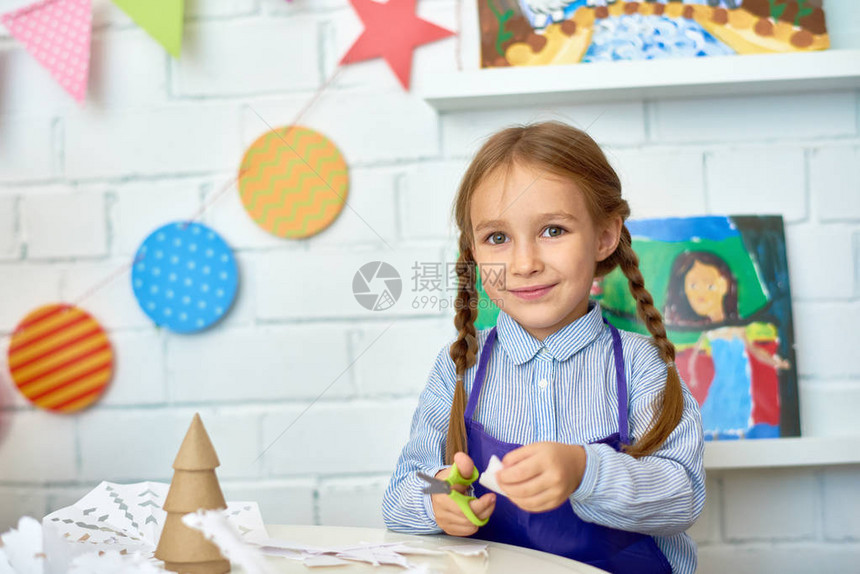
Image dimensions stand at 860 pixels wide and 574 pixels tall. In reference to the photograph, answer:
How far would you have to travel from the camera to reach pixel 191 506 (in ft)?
1.77

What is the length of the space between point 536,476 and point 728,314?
512 mm

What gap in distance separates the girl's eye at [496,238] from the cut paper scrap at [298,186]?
0.96 ft

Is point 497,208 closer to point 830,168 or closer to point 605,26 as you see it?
point 605,26

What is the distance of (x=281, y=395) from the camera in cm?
112

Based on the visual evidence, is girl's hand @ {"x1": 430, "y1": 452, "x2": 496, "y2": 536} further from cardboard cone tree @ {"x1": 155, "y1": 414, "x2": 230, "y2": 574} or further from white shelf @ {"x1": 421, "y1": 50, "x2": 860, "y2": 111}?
white shelf @ {"x1": 421, "y1": 50, "x2": 860, "y2": 111}

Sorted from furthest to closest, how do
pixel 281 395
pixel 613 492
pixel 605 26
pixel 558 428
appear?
pixel 281 395
pixel 605 26
pixel 558 428
pixel 613 492

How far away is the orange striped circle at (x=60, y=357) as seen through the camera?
112 cm

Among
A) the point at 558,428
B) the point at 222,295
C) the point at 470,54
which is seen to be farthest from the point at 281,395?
the point at 470,54

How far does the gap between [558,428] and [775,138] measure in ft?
1.73

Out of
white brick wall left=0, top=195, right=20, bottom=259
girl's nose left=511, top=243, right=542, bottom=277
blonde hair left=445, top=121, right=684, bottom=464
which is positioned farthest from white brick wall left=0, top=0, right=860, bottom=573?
girl's nose left=511, top=243, right=542, bottom=277

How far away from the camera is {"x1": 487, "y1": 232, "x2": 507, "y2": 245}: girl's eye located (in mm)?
869

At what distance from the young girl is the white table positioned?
6 cm

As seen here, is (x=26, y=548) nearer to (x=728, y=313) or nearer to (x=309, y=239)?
(x=309, y=239)

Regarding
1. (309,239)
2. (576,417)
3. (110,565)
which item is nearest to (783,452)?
(576,417)
